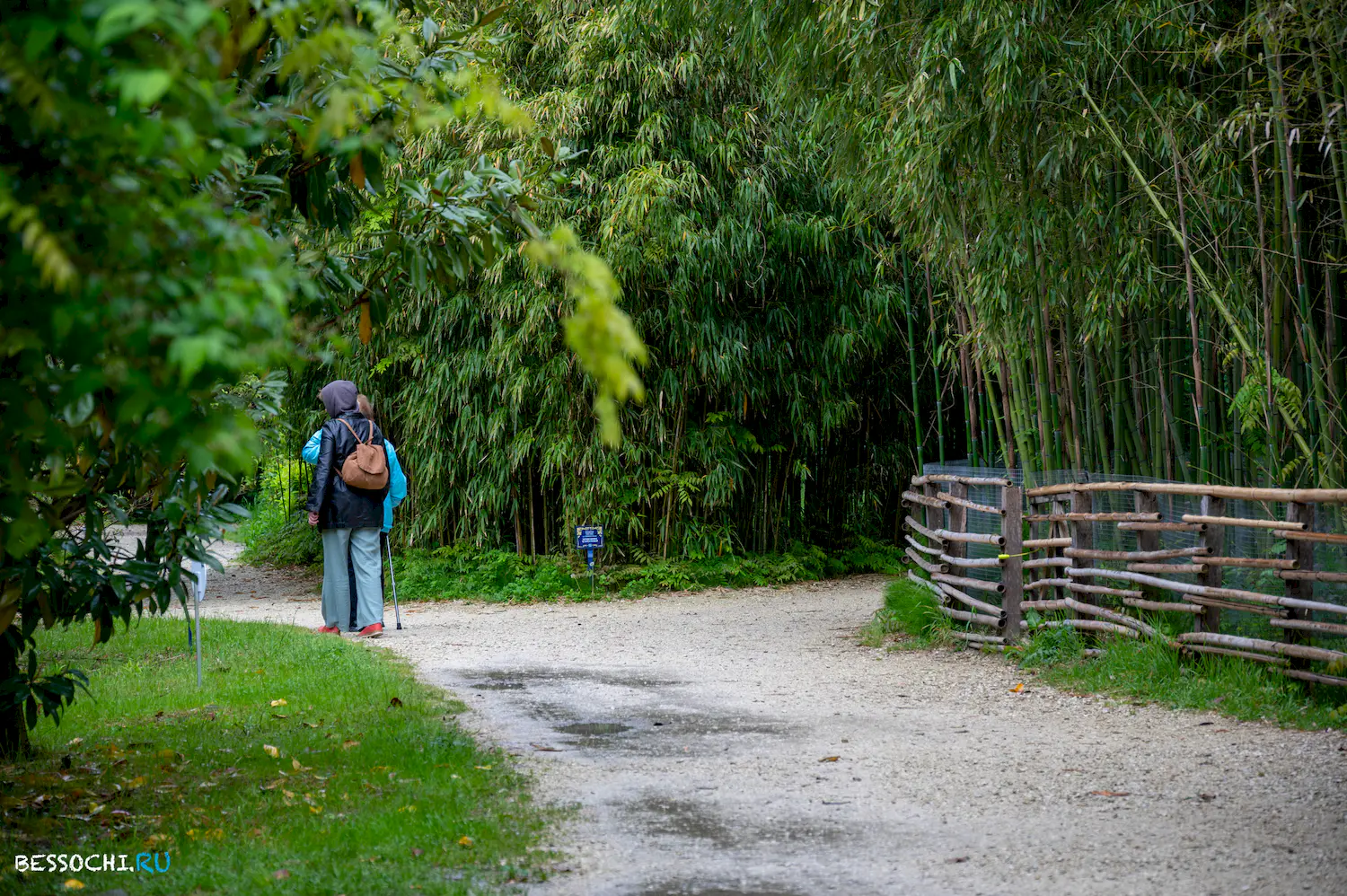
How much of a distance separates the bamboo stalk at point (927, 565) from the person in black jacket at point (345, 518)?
3698 millimetres

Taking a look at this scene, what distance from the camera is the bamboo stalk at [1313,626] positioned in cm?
480

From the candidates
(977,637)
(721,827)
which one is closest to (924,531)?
(977,637)

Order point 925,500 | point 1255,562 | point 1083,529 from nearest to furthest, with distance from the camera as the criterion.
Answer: point 1255,562 < point 1083,529 < point 925,500

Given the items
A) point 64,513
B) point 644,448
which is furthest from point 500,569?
point 64,513

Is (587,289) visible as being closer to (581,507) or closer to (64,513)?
(64,513)

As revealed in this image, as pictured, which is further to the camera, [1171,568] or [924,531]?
[924,531]

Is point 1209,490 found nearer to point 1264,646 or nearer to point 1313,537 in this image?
point 1313,537

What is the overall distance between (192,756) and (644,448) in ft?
19.7

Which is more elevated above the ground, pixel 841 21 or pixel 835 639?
pixel 841 21

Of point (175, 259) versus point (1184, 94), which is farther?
point (1184, 94)

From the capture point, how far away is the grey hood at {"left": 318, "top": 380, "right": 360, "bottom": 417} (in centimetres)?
781

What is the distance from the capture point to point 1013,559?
21.9 ft

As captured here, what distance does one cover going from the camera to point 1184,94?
18.1ft

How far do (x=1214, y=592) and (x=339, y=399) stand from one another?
5451 millimetres
